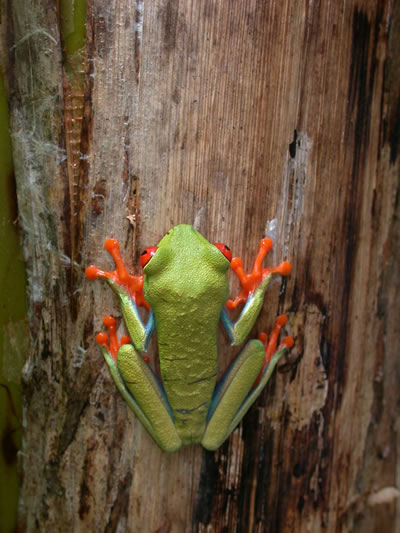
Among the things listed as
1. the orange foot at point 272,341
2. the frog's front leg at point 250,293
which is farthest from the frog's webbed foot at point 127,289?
the orange foot at point 272,341

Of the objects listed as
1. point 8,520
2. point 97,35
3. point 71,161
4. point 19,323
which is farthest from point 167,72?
point 8,520

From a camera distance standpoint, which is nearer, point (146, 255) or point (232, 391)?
point (146, 255)

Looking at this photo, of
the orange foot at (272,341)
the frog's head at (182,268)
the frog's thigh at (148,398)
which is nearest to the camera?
the frog's head at (182,268)

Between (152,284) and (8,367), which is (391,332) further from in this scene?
(8,367)

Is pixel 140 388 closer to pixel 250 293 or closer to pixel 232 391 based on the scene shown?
pixel 232 391

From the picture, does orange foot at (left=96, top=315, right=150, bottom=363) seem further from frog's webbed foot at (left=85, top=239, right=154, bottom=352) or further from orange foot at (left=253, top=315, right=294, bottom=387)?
orange foot at (left=253, top=315, right=294, bottom=387)

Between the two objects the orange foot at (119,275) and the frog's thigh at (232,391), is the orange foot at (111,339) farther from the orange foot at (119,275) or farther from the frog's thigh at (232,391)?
the frog's thigh at (232,391)

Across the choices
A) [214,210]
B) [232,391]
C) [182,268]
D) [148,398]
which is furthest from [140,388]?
[214,210]
